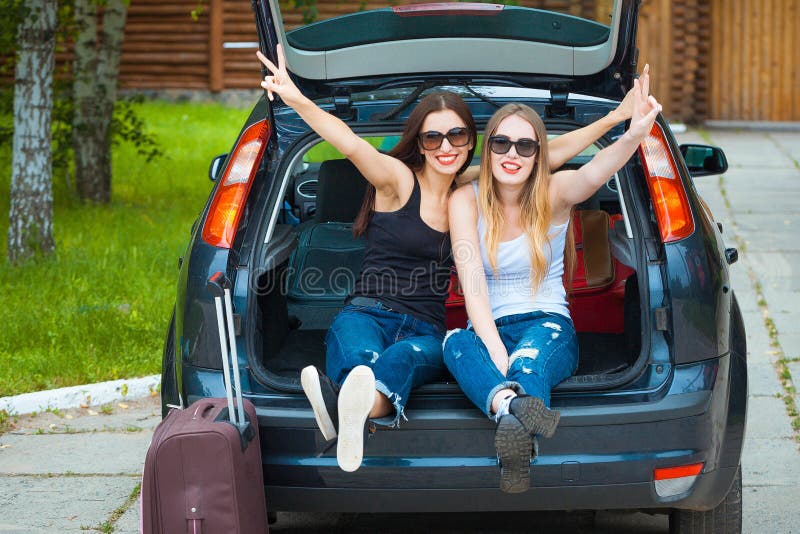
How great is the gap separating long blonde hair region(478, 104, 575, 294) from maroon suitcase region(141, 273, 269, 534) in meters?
1.09

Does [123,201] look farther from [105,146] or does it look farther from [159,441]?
[159,441]

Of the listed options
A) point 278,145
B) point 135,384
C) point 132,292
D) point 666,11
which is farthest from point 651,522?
point 666,11

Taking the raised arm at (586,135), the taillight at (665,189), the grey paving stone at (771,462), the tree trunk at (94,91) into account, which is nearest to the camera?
the taillight at (665,189)

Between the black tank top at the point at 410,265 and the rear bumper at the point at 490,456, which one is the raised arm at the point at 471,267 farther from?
the rear bumper at the point at 490,456

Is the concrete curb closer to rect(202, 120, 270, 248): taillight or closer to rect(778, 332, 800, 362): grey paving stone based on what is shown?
rect(202, 120, 270, 248): taillight

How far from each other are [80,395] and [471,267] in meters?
2.80

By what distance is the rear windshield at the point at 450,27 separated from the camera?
13.8ft

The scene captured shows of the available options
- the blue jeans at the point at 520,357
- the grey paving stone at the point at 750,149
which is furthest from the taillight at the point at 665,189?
the grey paving stone at the point at 750,149

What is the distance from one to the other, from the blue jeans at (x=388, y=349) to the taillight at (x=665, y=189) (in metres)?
0.82

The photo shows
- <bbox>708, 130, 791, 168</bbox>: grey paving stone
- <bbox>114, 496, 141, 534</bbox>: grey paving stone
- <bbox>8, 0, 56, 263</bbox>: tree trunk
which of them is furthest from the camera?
<bbox>708, 130, 791, 168</bbox>: grey paving stone

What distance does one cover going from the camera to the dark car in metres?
3.41

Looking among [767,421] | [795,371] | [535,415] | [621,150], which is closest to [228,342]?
[535,415]

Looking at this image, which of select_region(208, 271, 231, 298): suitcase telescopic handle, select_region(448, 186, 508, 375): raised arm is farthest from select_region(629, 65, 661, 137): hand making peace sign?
select_region(208, 271, 231, 298): suitcase telescopic handle

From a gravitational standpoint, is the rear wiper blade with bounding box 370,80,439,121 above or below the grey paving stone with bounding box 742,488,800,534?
above
